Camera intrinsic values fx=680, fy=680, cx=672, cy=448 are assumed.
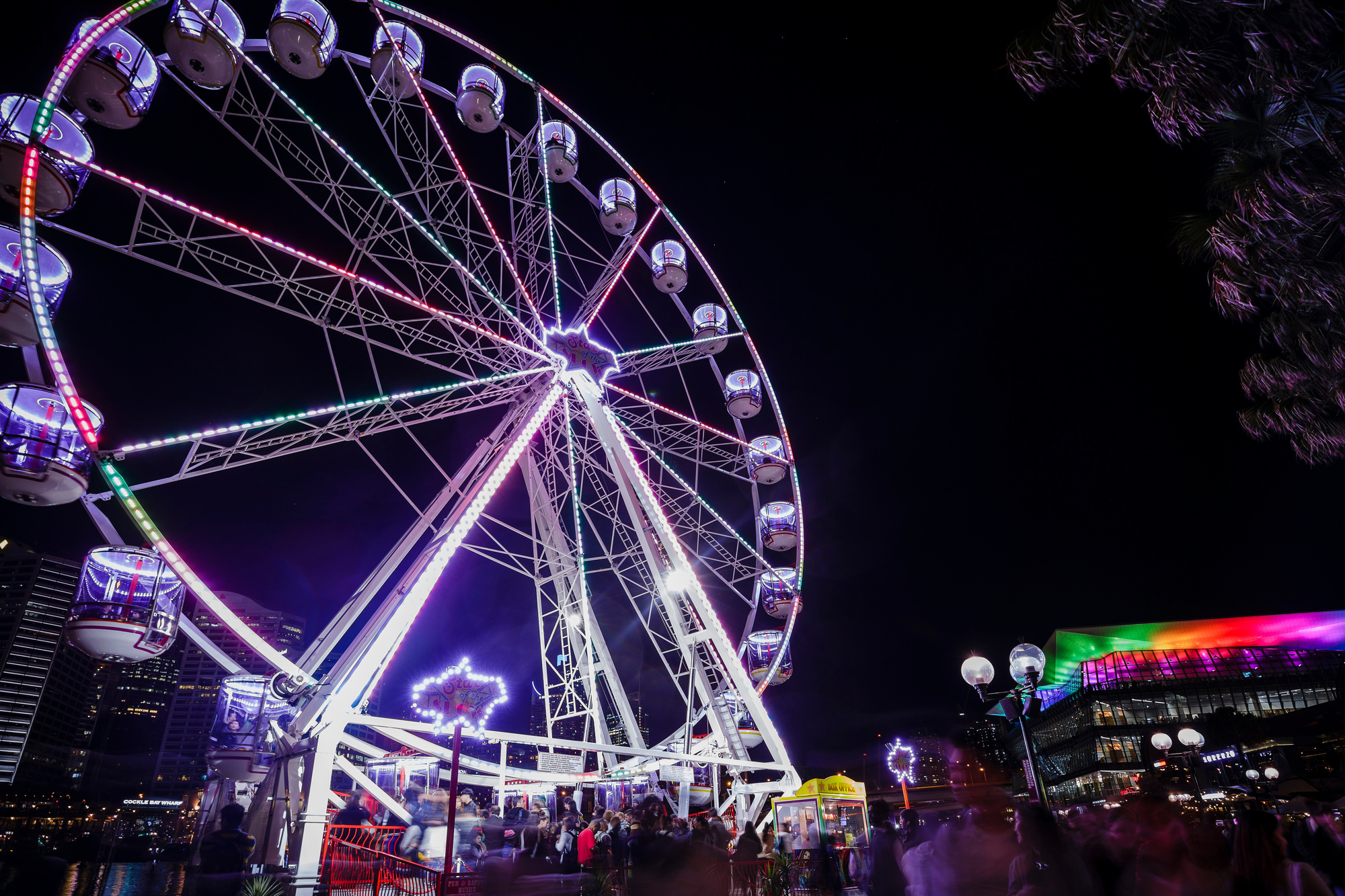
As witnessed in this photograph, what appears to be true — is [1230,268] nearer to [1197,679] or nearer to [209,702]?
[1197,679]

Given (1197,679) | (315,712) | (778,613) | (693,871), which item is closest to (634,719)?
(778,613)

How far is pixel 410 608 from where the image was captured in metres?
11.0

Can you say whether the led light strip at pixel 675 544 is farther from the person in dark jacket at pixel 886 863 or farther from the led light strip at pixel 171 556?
the person in dark jacket at pixel 886 863

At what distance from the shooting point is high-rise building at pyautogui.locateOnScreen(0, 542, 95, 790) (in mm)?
63469

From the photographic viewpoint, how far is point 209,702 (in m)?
79.8

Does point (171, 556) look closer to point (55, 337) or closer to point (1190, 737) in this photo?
point (55, 337)

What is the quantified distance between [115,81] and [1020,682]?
17.5 m

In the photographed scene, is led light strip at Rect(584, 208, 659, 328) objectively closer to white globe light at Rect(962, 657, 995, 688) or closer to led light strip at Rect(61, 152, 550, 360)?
led light strip at Rect(61, 152, 550, 360)

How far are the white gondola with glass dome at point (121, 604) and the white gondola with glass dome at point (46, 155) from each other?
196 inches

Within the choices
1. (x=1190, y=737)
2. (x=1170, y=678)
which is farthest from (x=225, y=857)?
(x=1170, y=678)

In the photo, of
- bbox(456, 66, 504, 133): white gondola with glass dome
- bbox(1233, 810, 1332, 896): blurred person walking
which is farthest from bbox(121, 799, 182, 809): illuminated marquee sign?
bbox(1233, 810, 1332, 896): blurred person walking

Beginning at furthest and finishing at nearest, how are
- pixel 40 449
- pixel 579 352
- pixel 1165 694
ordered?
pixel 1165 694 < pixel 579 352 < pixel 40 449

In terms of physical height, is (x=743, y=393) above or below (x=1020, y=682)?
above

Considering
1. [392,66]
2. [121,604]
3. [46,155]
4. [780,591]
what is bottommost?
[121,604]
